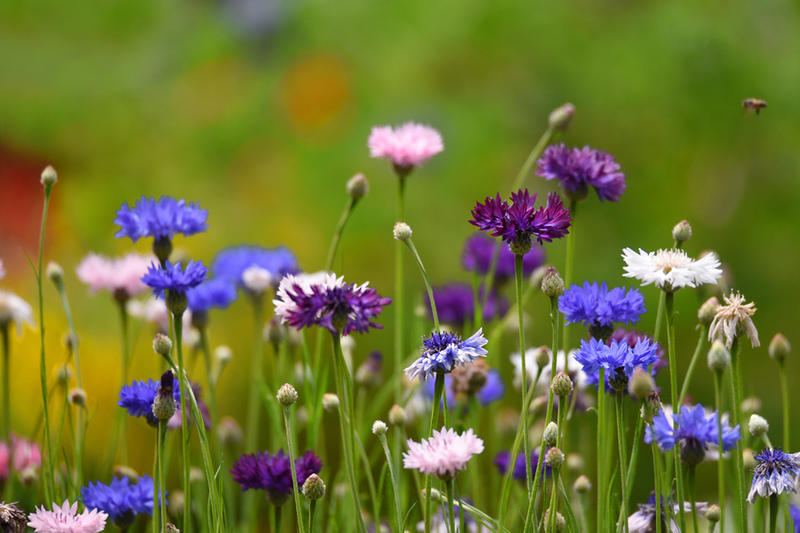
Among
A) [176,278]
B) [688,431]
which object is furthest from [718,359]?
[176,278]

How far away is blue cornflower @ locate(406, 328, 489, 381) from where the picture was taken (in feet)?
2.10

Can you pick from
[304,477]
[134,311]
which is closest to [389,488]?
[304,477]

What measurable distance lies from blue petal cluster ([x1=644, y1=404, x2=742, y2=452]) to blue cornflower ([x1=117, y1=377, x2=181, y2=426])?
38 centimetres

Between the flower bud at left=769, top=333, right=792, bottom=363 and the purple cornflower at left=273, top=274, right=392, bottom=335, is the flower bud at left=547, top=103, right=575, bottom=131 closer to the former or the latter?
the flower bud at left=769, top=333, right=792, bottom=363

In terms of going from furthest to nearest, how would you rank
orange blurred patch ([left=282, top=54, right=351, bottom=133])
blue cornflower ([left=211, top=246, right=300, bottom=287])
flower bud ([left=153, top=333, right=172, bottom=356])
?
orange blurred patch ([left=282, top=54, right=351, bottom=133]) → blue cornflower ([left=211, top=246, right=300, bottom=287]) → flower bud ([left=153, top=333, right=172, bottom=356])

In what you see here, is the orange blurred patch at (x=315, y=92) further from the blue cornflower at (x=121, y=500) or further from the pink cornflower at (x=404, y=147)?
the blue cornflower at (x=121, y=500)

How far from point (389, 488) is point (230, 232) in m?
1.87

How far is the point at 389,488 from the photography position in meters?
0.83

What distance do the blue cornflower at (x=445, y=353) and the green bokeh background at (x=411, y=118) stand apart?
1631 millimetres

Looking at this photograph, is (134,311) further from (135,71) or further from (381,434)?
(135,71)

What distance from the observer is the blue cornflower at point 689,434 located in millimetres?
630

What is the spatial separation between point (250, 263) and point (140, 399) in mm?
418

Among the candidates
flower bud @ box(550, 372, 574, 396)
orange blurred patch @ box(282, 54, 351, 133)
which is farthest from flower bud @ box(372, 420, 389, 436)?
orange blurred patch @ box(282, 54, 351, 133)

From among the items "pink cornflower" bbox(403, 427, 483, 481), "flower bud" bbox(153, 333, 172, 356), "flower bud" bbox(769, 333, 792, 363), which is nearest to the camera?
"pink cornflower" bbox(403, 427, 483, 481)
